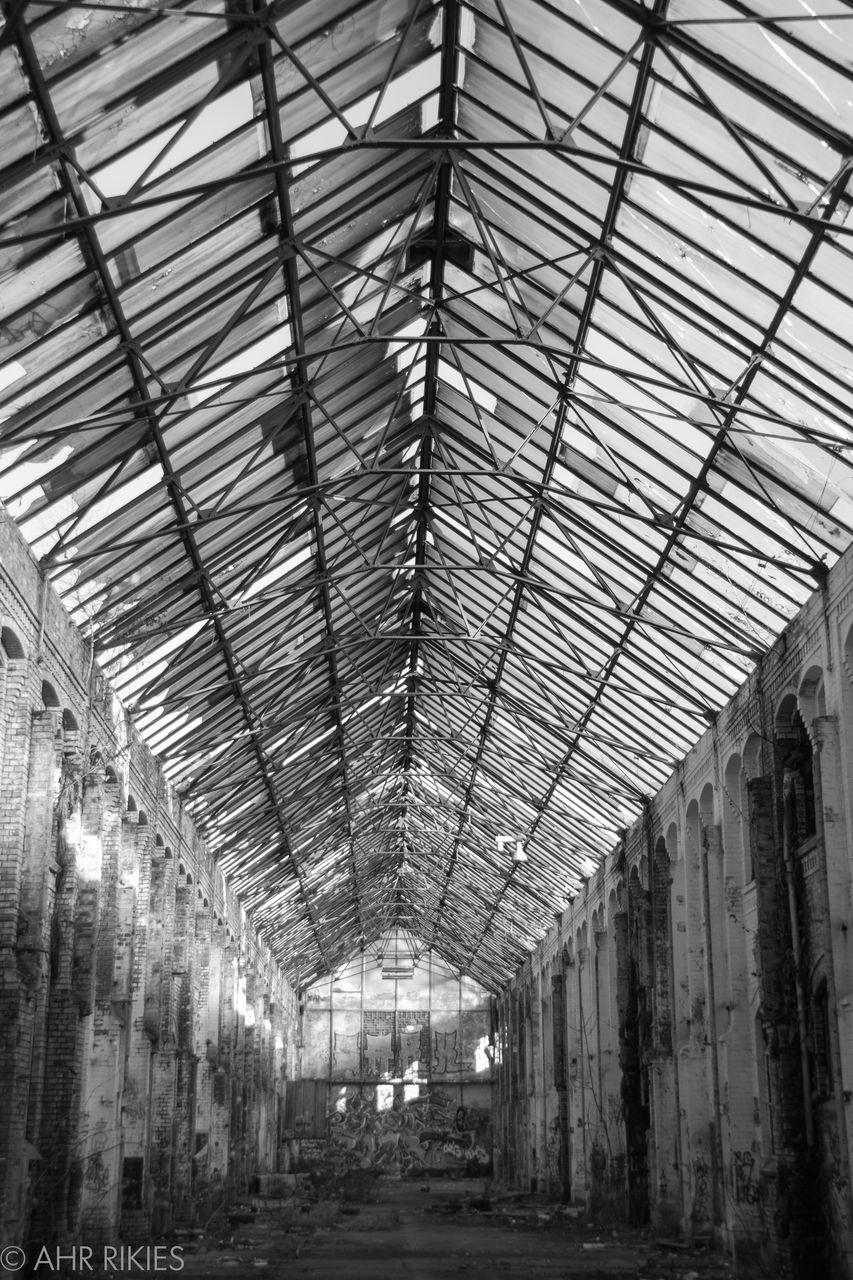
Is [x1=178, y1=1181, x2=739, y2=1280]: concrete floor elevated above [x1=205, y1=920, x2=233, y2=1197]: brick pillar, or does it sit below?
below

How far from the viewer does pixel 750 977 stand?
23859mm

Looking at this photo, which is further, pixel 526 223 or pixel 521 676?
pixel 521 676

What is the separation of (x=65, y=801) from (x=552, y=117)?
12006 mm

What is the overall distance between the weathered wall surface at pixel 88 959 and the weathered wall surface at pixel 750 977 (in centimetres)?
1041

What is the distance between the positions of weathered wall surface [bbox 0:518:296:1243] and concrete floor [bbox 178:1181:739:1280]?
2232 mm

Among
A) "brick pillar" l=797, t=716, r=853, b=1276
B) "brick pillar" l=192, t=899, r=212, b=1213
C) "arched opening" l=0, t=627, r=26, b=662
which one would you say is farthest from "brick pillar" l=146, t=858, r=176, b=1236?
"brick pillar" l=797, t=716, r=853, b=1276

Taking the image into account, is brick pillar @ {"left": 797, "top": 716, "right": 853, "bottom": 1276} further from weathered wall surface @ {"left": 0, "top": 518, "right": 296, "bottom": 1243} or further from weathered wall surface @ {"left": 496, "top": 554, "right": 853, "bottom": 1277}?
weathered wall surface @ {"left": 0, "top": 518, "right": 296, "bottom": 1243}

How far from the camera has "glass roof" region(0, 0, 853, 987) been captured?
1242 centimetres

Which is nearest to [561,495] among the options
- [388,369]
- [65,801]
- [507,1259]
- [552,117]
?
[388,369]

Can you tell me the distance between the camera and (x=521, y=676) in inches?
1161

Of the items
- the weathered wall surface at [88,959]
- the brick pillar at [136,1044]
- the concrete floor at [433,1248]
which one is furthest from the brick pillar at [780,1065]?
the brick pillar at [136,1044]

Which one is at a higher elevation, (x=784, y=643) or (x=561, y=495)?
(x=561, y=495)

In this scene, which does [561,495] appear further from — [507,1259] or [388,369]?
[507,1259]

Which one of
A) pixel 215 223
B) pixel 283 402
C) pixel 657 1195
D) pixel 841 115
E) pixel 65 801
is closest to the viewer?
pixel 841 115
